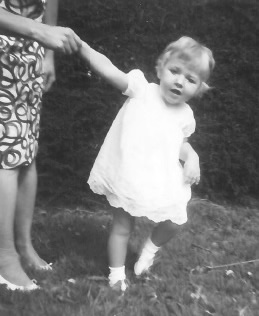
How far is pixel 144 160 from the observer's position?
277 cm

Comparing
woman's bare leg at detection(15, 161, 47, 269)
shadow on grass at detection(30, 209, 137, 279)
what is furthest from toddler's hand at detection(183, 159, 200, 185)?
woman's bare leg at detection(15, 161, 47, 269)

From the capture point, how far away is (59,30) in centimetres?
237

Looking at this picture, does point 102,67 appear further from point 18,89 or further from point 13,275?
point 13,275

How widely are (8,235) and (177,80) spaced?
3.66ft

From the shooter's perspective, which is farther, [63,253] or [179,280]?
[63,253]

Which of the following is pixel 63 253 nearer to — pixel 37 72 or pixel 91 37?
pixel 37 72

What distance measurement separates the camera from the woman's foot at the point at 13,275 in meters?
2.79

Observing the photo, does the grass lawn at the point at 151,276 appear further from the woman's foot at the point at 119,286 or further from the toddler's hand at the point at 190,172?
the toddler's hand at the point at 190,172

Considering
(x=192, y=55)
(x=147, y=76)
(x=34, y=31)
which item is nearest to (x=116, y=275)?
(x=192, y=55)

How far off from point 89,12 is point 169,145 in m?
1.87

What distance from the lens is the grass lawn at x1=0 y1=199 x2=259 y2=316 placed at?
8.87ft

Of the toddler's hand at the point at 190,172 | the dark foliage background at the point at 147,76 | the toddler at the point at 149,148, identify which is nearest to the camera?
the toddler at the point at 149,148

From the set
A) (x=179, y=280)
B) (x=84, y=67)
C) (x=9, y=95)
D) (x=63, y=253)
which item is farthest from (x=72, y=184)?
(x=9, y=95)

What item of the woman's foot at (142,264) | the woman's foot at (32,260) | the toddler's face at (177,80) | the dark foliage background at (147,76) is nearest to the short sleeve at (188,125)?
the toddler's face at (177,80)
